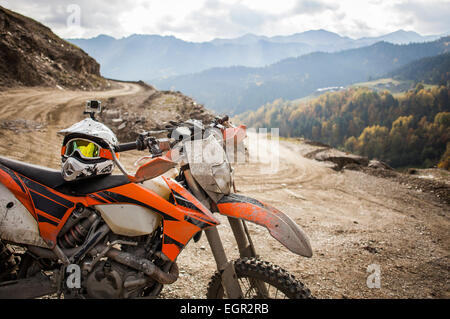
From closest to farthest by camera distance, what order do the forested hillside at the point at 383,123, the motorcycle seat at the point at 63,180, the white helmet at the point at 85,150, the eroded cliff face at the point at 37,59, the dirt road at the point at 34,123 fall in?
the white helmet at the point at 85,150 → the motorcycle seat at the point at 63,180 → the dirt road at the point at 34,123 → the eroded cliff face at the point at 37,59 → the forested hillside at the point at 383,123

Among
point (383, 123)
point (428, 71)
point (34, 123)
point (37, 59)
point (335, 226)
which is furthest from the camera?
point (428, 71)

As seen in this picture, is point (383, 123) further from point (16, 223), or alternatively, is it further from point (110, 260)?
point (16, 223)

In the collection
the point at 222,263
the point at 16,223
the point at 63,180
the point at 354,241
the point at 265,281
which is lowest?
the point at 354,241

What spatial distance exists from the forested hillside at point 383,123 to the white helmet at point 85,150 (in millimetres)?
62226

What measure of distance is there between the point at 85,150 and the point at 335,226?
6199mm

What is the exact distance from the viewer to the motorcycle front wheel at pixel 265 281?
7.42ft

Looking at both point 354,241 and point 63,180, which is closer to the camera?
point 63,180

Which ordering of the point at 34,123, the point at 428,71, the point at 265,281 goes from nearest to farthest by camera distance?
the point at 265,281
the point at 34,123
the point at 428,71

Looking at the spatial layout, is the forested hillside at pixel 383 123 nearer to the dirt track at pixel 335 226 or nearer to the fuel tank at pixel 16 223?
the dirt track at pixel 335 226

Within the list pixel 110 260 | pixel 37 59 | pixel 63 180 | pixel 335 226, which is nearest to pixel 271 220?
pixel 110 260

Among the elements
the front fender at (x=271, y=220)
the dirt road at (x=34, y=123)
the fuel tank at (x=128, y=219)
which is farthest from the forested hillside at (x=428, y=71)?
the fuel tank at (x=128, y=219)

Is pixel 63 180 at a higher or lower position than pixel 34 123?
lower

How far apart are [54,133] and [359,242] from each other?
12098 mm

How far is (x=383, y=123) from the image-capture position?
86562 millimetres
